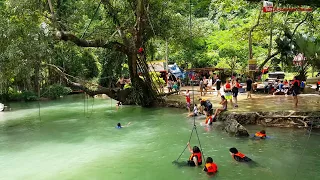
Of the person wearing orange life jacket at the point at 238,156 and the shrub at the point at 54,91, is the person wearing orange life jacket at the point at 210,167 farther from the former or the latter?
the shrub at the point at 54,91

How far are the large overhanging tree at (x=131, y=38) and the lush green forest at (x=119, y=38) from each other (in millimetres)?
55

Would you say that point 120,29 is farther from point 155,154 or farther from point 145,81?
point 155,154

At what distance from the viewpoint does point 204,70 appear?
3017cm

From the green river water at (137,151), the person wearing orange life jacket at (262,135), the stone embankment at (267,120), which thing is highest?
the stone embankment at (267,120)

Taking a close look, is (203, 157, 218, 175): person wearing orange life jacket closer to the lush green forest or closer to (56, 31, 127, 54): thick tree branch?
the lush green forest

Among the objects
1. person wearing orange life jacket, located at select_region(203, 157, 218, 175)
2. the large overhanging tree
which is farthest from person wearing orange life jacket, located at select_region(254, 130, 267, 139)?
the large overhanging tree

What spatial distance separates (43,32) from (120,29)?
14.0ft

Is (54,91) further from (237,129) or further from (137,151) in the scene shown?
(237,129)

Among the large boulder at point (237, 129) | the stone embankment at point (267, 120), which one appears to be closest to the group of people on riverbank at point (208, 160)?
the large boulder at point (237, 129)

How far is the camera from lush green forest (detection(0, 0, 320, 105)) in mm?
16703

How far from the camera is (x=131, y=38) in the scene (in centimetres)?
1889

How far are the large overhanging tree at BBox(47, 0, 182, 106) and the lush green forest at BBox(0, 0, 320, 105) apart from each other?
6cm

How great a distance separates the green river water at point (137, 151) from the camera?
8.60 meters

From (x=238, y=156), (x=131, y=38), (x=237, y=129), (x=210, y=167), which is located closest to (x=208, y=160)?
(x=210, y=167)
